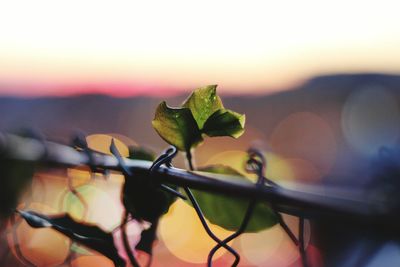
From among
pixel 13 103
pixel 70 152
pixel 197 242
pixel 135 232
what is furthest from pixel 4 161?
pixel 13 103

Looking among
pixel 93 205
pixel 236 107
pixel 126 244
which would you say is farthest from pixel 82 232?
pixel 236 107

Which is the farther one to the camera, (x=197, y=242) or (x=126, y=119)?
(x=126, y=119)

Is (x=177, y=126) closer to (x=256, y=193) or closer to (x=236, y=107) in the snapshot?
(x=256, y=193)

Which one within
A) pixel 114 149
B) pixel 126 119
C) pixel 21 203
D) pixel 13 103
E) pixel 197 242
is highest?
pixel 114 149

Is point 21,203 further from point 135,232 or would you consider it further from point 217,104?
point 217,104

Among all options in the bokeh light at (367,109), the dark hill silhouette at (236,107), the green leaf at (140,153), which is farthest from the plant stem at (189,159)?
the bokeh light at (367,109)

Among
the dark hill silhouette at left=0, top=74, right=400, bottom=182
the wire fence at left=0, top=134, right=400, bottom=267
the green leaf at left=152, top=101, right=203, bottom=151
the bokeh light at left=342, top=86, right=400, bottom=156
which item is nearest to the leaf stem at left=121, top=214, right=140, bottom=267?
the wire fence at left=0, top=134, right=400, bottom=267

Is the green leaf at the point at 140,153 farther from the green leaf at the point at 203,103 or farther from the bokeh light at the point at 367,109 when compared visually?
the bokeh light at the point at 367,109
